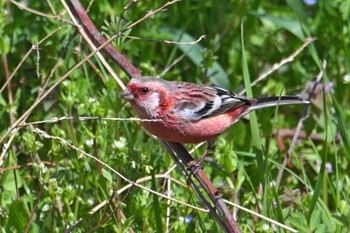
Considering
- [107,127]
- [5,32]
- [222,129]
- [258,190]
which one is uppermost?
[5,32]

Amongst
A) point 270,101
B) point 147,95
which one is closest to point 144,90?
point 147,95

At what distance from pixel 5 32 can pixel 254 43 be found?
6.25 ft

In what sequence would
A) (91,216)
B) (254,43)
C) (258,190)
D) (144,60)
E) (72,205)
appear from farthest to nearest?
1. (254,43)
2. (144,60)
3. (258,190)
4. (72,205)
5. (91,216)

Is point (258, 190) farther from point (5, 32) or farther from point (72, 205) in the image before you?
point (5, 32)

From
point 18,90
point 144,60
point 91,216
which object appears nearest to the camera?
point 91,216

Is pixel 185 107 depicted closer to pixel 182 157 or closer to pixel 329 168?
pixel 182 157

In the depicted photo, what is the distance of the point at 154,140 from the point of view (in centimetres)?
429

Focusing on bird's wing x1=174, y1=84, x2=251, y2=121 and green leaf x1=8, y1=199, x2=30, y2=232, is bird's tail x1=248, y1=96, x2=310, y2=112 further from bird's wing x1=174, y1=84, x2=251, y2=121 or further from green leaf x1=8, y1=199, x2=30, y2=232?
green leaf x1=8, y1=199, x2=30, y2=232

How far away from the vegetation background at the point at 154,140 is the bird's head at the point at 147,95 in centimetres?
14

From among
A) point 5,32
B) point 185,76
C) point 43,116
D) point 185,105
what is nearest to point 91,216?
point 185,105

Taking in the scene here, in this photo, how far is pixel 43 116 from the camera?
15.4 feet

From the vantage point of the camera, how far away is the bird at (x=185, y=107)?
3893 millimetres

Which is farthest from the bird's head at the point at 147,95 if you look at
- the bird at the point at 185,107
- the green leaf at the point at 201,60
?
the green leaf at the point at 201,60

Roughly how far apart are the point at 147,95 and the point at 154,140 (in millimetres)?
394
